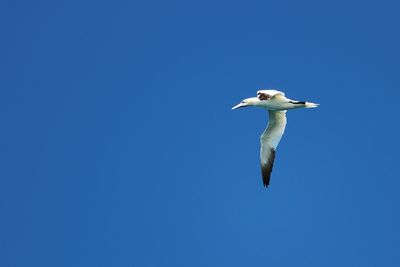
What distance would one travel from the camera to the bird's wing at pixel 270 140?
41.2 m

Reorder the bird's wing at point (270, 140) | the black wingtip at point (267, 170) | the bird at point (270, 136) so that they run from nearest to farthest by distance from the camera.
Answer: the bird at point (270, 136) < the bird's wing at point (270, 140) < the black wingtip at point (267, 170)

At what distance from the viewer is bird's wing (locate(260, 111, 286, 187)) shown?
41244mm

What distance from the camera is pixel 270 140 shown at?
41.8 meters

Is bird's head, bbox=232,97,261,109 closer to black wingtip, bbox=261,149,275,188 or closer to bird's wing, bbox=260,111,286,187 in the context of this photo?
bird's wing, bbox=260,111,286,187

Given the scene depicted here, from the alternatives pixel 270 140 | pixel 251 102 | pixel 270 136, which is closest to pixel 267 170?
pixel 270 140

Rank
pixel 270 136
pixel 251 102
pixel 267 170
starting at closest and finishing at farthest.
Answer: pixel 251 102, pixel 270 136, pixel 267 170

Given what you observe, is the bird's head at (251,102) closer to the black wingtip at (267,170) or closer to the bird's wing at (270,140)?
the bird's wing at (270,140)

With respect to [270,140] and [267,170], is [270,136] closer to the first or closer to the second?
[270,140]

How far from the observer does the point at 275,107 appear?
38.3 metres

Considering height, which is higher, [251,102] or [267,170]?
[251,102]

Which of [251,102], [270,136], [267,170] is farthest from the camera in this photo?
[267,170]

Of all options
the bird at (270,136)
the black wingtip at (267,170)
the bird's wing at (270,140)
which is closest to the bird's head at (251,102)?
the bird at (270,136)

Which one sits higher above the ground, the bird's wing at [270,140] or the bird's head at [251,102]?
the bird's head at [251,102]

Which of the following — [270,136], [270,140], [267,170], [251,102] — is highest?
[251,102]
